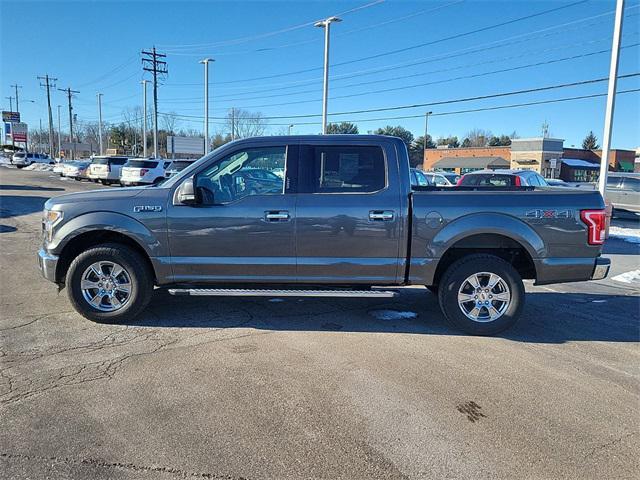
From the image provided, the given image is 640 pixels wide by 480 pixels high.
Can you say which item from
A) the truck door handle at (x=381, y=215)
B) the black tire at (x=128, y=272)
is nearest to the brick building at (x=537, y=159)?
the truck door handle at (x=381, y=215)

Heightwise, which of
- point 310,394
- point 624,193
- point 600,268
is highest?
point 624,193

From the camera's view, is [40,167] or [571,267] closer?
[571,267]

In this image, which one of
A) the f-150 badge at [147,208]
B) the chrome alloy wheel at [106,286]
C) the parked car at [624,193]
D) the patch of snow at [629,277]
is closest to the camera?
the f-150 badge at [147,208]

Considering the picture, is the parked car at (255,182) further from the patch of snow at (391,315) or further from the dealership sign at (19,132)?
the dealership sign at (19,132)

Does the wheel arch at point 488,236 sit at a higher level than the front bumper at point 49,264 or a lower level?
higher

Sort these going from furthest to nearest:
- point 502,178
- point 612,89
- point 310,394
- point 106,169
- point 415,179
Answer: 1. point 106,169
2. point 502,178
3. point 612,89
4. point 415,179
5. point 310,394

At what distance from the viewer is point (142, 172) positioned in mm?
25031

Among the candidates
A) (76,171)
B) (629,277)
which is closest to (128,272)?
(629,277)

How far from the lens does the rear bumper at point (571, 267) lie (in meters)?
5.07

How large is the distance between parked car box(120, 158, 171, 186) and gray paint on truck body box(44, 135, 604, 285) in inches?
830

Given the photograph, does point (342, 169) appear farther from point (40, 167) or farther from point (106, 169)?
point (40, 167)

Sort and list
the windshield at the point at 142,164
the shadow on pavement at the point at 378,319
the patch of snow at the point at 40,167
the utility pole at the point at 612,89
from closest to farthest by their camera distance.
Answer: the shadow on pavement at the point at 378,319 < the utility pole at the point at 612,89 < the windshield at the point at 142,164 < the patch of snow at the point at 40,167

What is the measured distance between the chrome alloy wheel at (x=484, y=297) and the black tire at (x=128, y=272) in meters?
3.40

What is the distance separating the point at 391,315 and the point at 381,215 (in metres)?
1.46
